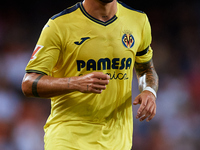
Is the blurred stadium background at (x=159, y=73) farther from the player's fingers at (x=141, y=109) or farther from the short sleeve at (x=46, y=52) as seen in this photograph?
the short sleeve at (x=46, y=52)

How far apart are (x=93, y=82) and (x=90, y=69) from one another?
37 cm

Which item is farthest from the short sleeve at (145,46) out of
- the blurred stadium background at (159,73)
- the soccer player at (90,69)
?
the blurred stadium background at (159,73)

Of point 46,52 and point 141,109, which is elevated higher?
point 46,52

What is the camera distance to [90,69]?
2098 mm

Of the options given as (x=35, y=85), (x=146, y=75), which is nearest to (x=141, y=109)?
(x=146, y=75)

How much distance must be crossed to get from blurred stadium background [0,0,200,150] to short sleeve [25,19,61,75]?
323 centimetres

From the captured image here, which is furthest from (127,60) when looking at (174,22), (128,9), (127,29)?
(174,22)

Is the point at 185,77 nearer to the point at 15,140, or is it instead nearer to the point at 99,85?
the point at 15,140

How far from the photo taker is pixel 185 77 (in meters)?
5.29

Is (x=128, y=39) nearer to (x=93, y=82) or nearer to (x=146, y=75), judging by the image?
(x=146, y=75)

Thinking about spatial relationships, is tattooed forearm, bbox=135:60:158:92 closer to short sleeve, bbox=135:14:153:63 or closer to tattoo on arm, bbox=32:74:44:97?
short sleeve, bbox=135:14:153:63

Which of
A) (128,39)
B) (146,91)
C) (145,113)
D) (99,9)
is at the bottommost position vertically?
(145,113)

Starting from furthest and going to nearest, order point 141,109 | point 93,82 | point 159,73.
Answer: point 159,73
point 141,109
point 93,82

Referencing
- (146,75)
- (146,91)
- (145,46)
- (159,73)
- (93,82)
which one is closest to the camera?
(93,82)
